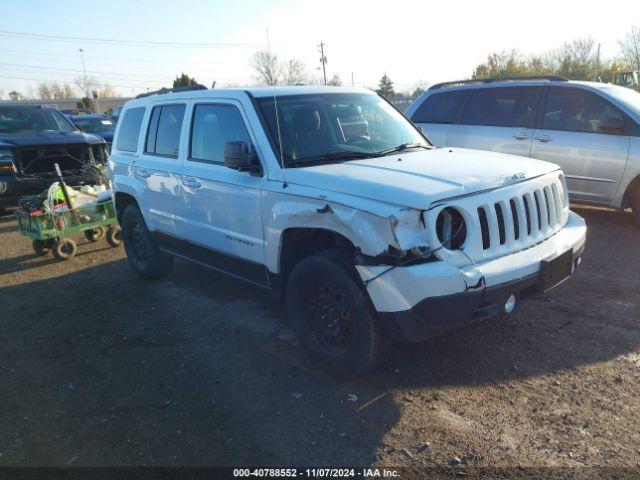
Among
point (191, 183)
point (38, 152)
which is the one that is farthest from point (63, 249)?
point (191, 183)

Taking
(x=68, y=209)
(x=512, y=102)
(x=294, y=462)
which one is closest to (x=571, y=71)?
(x=512, y=102)

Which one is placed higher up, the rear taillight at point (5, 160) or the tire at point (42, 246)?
the rear taillight at point (5, 160)

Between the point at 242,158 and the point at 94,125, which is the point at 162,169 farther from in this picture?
the point at 94,125

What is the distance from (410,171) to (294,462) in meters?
1.93

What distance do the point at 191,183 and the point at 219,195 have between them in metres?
0.45

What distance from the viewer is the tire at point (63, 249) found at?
708cm

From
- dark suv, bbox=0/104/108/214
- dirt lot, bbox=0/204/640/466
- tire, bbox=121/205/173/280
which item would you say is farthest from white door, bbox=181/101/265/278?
dark suv, bbox=0/104/108/214

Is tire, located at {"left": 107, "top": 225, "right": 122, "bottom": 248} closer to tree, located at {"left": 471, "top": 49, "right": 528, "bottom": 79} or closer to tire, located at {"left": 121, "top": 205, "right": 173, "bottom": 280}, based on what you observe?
tire, located at {"left": 121, "top": 205, "right": 173, "bottom": 280}

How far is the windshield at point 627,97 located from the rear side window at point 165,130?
549cm

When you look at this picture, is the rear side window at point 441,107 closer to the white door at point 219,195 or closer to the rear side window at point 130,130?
the rear side window at point 130,130

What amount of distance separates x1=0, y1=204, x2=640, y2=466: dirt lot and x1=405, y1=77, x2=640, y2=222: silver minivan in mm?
1856

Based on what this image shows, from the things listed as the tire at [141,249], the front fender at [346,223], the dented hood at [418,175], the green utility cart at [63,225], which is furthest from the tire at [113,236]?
the dented hood at [418,175]

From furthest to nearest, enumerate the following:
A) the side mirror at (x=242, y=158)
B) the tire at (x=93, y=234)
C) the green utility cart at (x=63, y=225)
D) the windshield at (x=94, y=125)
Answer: the windshield at (x=94, y=125) → the tire at (x=93, y=234) → the green utility cart at (x=63, y=225) → the side mirror at (x=242, y=158)

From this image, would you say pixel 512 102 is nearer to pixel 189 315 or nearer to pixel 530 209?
pixel 530 209
